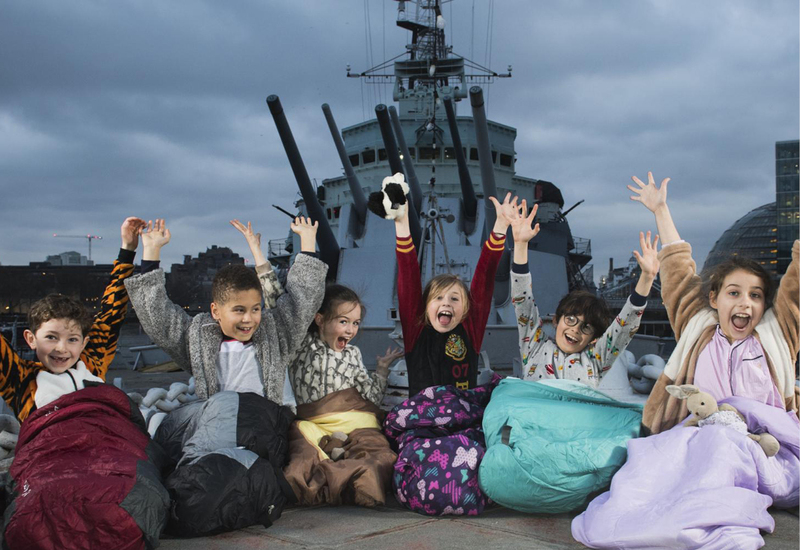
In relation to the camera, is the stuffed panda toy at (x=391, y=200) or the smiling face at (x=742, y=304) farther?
the stuffed panda toy at (x=391, y=200)

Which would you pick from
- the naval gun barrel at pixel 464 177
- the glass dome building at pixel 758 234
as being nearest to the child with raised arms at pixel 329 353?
the naval gun barrel at pixel 464 177

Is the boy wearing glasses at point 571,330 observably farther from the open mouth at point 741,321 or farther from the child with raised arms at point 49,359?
the child with raised arms at point 49,359

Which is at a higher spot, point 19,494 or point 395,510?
point 19,494

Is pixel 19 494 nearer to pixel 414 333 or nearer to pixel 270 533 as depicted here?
pixel 270 533

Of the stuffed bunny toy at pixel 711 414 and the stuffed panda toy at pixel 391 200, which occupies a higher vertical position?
the stuffed panda toy at pixel 391 200

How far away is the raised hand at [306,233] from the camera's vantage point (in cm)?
319

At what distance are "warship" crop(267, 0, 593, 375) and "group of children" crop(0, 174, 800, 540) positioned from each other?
2.74 meters

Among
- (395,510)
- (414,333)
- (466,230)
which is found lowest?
(395,510)

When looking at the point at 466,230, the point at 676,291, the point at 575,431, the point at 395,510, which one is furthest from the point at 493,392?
the point at 466,230

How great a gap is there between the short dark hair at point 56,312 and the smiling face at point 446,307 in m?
1.43

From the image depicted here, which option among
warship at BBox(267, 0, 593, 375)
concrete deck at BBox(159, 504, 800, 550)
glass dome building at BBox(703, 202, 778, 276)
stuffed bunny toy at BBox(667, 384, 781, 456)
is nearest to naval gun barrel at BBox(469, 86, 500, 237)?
warship at BBox(267, 0, 593, 375)

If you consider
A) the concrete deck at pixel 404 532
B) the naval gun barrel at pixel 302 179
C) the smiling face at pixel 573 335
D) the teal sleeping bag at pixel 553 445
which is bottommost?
the concrete deck at pixel 404 532

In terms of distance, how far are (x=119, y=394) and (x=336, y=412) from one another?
911mm

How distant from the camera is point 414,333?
3.15 metres
